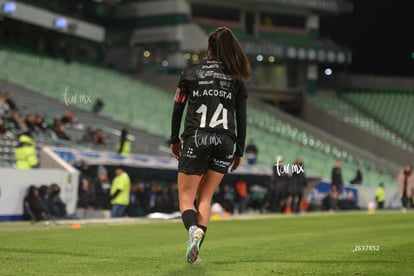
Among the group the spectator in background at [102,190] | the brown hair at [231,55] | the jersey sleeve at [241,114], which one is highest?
the brown hair at [231,55]

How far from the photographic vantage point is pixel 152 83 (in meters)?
55.3

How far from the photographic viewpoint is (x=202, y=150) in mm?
8648

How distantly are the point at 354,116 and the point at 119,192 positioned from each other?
115 ft

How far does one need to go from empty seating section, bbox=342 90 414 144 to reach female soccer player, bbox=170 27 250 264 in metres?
47.9

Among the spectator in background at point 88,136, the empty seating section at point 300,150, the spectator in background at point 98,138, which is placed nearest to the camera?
the spectator in background at point 88,136

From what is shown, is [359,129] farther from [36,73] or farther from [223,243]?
[223,243]

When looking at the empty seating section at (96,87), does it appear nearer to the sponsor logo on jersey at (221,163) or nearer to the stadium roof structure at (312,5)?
the stadium roof structure at (312,5)

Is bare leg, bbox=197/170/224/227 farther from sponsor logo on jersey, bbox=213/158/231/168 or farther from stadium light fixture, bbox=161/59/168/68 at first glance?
stadium light fixture, bbox=161/59/168/68

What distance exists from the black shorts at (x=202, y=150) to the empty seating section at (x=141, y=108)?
1035 inches

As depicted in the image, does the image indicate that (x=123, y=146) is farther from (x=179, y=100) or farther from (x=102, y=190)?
(x=179, y=100)

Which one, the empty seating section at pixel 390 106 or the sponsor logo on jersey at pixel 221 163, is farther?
the empty seating section at pixel 390 106

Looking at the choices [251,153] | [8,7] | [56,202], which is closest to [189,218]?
[56,202]

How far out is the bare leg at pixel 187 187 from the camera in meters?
8.76

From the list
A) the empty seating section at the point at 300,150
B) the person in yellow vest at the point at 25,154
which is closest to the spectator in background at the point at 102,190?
the person in yellow vest at the point at 25,154
